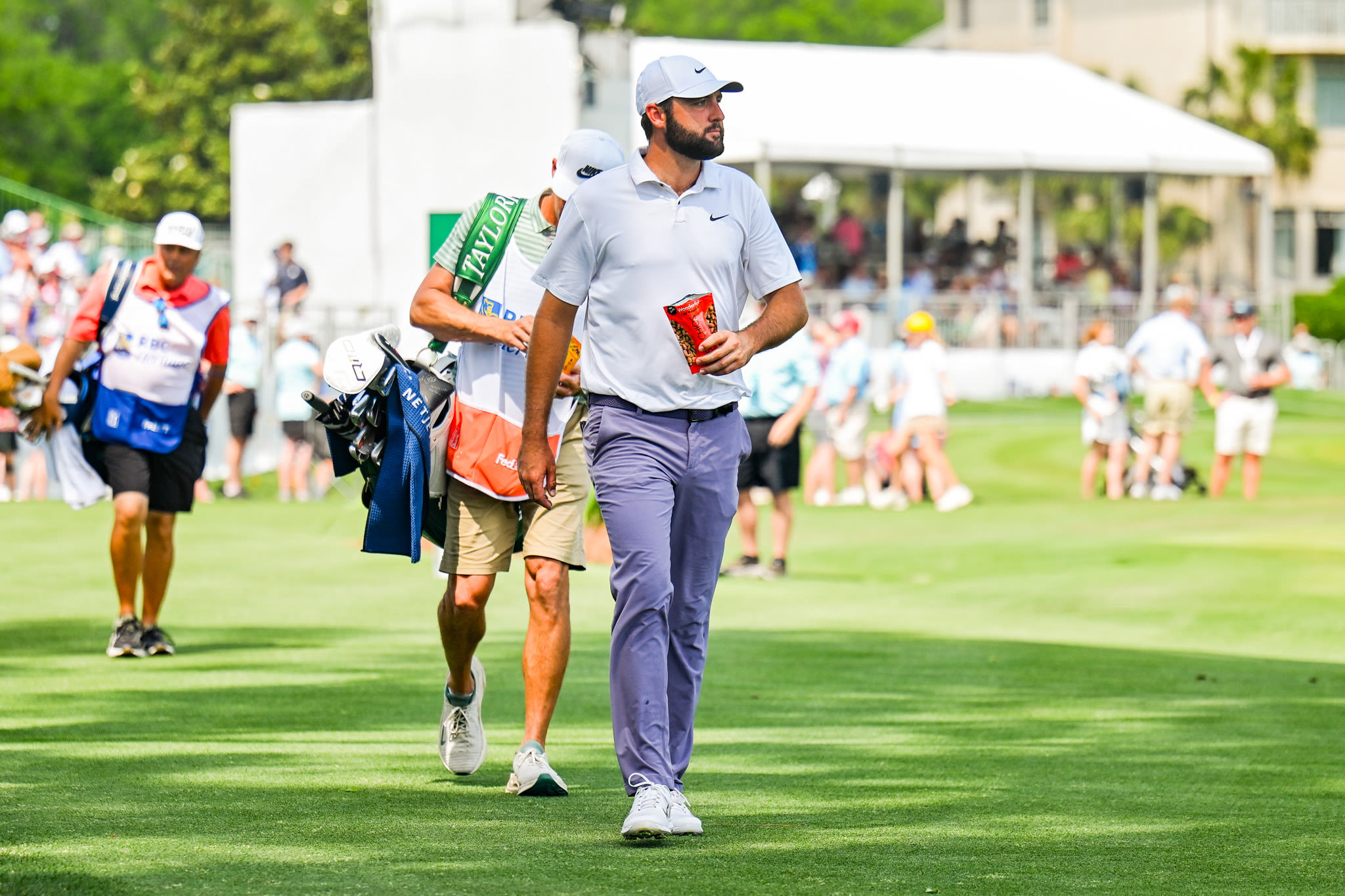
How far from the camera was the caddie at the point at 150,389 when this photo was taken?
9.62 metres

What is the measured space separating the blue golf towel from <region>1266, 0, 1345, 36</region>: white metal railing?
58.0 meters

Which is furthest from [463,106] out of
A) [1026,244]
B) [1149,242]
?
[1149,242]

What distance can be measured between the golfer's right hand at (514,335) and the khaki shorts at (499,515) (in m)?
0.33

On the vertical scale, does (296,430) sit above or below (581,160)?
below

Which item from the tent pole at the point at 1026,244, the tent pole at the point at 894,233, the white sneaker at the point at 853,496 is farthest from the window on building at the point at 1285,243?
the white sneaker at the point at 853,496

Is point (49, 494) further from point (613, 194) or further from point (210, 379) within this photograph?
point (613, 194)

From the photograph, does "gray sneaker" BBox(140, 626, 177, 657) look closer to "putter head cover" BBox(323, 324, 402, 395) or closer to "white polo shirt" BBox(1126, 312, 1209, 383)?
"putter head cover" BBox(323, 324, 402, 395)

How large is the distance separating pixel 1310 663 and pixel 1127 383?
1139cm

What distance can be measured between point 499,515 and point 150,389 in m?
3.60

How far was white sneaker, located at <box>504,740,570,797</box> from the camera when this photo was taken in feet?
20.6

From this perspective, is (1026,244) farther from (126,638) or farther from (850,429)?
(126,638)

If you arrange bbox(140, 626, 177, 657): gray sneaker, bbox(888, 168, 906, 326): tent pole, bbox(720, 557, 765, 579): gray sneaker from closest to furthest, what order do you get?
bbox(140, 626, 177, 657): gray sneaker
bbox(720, 557, 765, 579): gray sneaker
bbox(888, 168, 906, 326): tent pole

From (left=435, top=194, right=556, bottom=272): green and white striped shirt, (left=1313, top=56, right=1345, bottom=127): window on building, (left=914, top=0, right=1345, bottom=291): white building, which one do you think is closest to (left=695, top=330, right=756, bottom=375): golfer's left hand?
(left=435, top=194, right=556, bottom=272): green and white striped shirt

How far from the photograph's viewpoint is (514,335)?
250 inches
